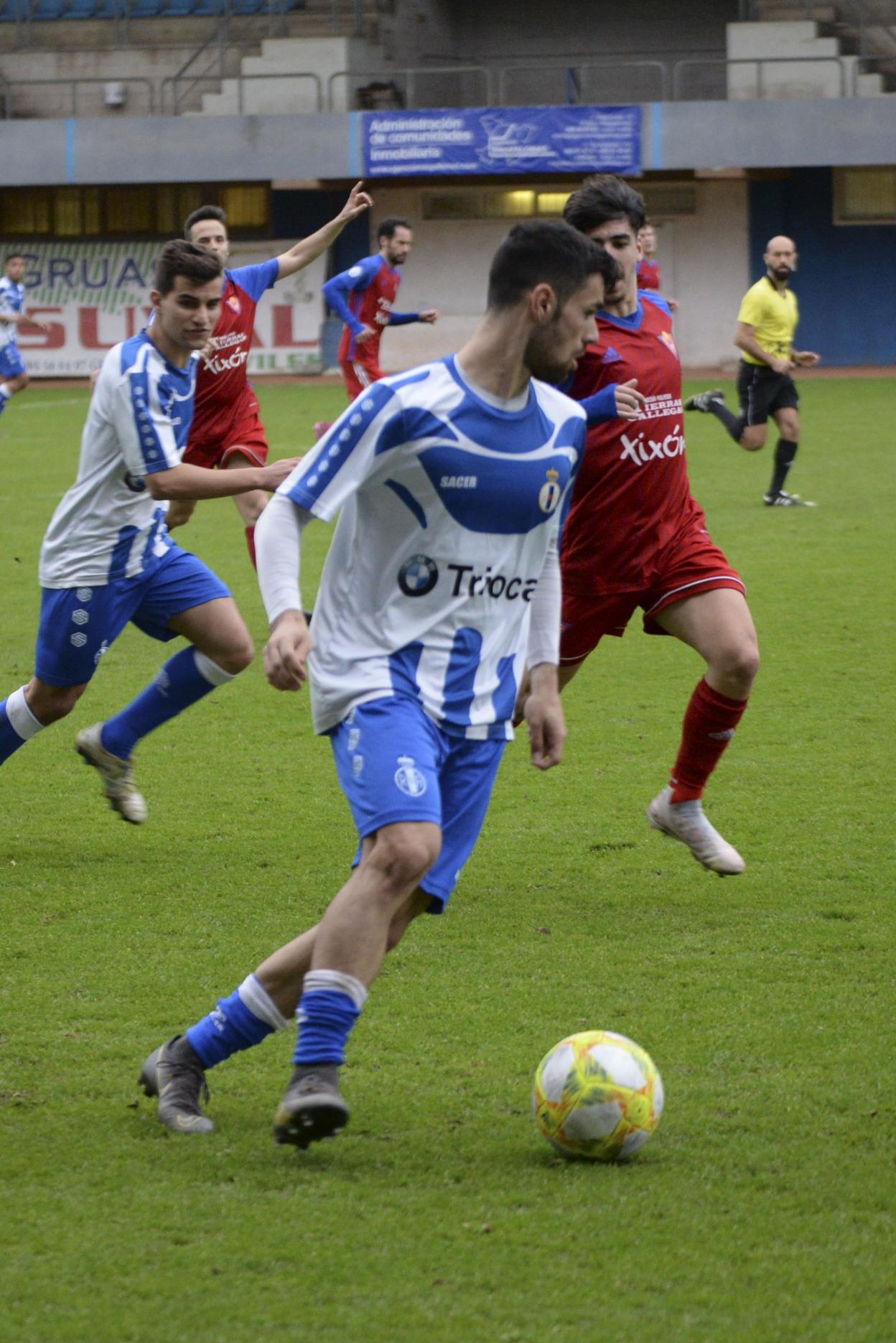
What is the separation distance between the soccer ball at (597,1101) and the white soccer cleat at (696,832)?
177 cm

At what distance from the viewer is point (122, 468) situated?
5.38 metres

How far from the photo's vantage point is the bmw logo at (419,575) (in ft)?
11.2

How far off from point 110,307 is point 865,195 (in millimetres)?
13844

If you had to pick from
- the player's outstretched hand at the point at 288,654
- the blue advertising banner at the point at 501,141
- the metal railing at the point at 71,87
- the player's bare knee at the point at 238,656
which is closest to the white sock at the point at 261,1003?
the player's outstretched hand at the point at 288,654

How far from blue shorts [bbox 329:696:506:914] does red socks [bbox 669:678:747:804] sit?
6.08 feet

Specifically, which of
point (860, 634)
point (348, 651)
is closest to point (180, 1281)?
point (348, 651)

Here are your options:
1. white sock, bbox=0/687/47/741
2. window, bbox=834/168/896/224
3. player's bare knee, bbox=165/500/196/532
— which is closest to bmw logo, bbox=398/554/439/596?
white sock, bbox=0/687/47/741

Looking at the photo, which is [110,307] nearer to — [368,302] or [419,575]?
[368,302]

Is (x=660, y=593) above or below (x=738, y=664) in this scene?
above

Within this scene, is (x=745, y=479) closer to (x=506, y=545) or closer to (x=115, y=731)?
(x=115, y=731)

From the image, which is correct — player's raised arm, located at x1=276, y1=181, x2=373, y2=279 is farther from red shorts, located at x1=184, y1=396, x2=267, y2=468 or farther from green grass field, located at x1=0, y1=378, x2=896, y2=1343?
green grass field, located at x1=0, y1=378, x2=896, y2=1343

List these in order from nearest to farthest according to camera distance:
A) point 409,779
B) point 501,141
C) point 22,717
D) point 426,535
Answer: point 409,779, point 426,535, point 22,717, point 501,141

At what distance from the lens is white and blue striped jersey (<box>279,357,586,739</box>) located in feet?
11.0

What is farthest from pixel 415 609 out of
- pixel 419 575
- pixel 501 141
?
pixel 501 141
